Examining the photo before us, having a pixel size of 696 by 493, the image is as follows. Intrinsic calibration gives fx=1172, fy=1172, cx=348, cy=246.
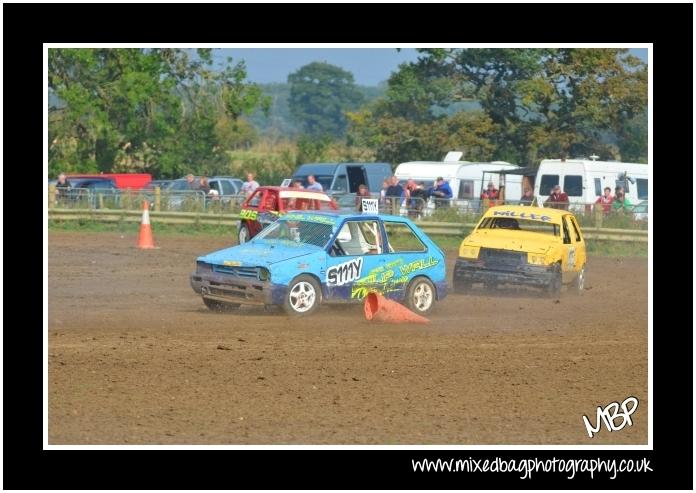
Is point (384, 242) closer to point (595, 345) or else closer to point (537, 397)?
point (595, 345)

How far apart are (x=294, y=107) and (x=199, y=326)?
85.9 metres

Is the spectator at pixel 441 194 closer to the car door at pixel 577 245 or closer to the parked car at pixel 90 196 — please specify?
the parked car at pixel 90 196

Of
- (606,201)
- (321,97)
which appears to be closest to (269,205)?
(606,201)

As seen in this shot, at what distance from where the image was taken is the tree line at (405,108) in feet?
127

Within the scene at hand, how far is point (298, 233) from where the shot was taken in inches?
609

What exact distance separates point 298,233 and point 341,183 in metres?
20.1

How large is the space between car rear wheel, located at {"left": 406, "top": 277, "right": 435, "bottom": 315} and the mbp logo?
5483 mm

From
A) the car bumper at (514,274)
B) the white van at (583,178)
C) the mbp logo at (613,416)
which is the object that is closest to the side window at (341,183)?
the white van at (583,178)

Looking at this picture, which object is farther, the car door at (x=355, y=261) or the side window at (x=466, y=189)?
the side window at (x=466, y=189)

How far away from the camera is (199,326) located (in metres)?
13.8

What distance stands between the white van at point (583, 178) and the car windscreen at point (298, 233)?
56.6ft

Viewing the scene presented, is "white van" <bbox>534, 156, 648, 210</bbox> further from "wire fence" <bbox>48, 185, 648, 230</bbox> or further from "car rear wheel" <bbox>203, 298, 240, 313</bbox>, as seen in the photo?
"car rear wheel" <bbox>203, 298, 240, 313</bbox>

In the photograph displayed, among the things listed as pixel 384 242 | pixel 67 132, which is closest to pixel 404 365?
pixel 384 242

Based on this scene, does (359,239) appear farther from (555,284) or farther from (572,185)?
(572,185)
